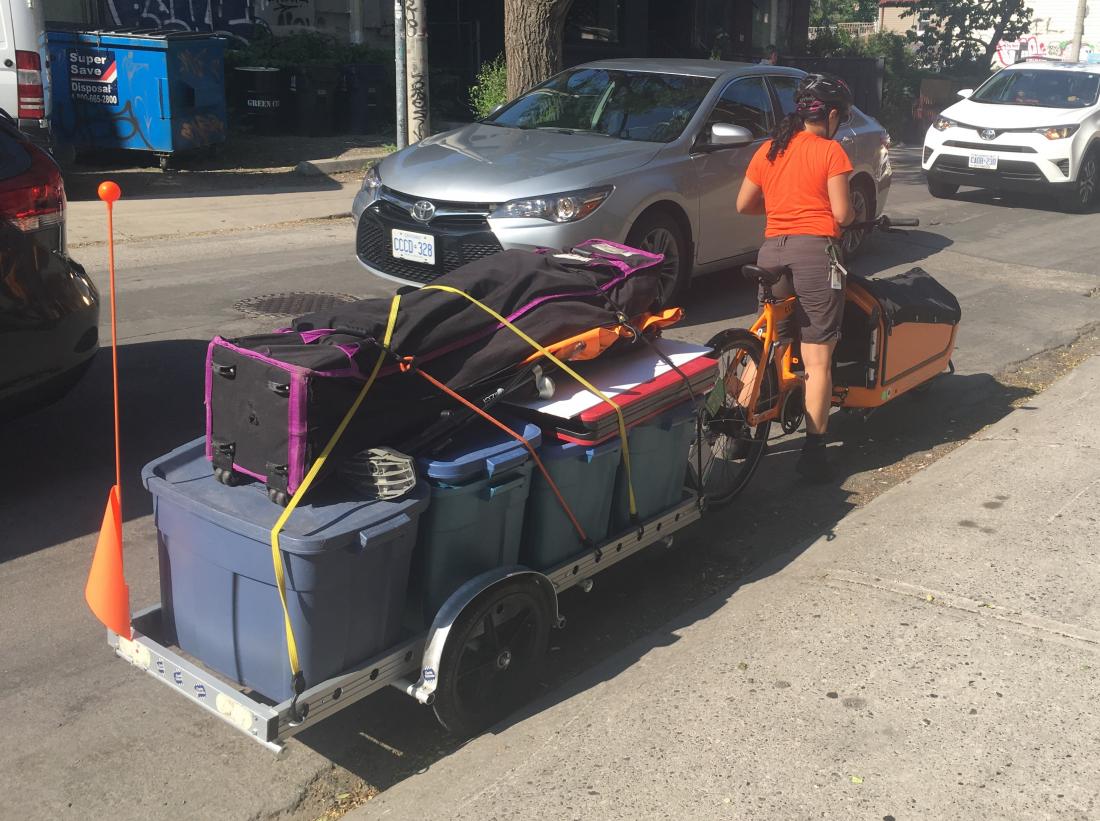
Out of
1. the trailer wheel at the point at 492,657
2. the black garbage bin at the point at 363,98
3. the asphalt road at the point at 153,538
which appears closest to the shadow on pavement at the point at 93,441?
the asphalt road at the point at 153,538

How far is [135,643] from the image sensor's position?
3422 mm

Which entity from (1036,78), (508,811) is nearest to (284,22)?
(1036,78)

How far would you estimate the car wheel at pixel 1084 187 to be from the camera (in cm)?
1473

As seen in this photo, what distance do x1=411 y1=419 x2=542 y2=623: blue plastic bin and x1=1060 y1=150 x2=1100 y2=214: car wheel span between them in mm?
12982

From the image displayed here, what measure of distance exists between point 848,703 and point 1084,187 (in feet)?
43.2

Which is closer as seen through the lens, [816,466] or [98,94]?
[816,466]

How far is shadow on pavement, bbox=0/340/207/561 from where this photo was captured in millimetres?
5148

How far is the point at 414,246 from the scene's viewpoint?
7836 mm

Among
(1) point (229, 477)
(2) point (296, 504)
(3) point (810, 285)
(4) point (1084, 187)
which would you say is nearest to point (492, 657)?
(2) point (296, 504)

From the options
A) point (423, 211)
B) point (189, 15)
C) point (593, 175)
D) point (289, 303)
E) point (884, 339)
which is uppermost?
point (189, 15)

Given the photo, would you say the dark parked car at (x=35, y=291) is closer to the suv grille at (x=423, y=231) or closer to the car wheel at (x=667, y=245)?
the suv grille at (x=423, y=231)

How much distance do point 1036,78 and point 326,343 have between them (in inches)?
588

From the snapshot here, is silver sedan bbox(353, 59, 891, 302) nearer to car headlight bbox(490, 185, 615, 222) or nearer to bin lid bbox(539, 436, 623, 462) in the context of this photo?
car headlight bbox(490, 185, 615, 222)

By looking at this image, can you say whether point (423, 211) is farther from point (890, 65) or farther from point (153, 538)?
point (890, 65)
